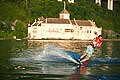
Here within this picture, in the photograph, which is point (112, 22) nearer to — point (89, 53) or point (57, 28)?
point (57, 28)

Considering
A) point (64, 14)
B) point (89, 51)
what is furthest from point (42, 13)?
point (89, 51)

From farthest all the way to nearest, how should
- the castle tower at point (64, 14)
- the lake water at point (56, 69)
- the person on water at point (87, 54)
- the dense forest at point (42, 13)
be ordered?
the castle tower at point (64, 14)
the dense forest at point (42, 13)
the person on water at point (87, 54)
the lake water at point (56, 69)

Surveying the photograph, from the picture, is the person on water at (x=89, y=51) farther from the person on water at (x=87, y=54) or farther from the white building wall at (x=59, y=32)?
the white building wall at (x=59, y=32)

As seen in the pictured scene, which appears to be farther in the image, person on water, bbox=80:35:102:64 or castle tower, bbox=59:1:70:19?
Answer: castle tower, bbox=59:1:70:19

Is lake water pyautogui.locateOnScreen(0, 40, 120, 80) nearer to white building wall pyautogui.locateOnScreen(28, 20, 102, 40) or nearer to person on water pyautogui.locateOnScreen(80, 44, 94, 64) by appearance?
person on water pyautogui.locateOnScreen(80, 44, 94, 64)

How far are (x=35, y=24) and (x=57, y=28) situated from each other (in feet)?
27.2

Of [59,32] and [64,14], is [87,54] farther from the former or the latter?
[64,14]

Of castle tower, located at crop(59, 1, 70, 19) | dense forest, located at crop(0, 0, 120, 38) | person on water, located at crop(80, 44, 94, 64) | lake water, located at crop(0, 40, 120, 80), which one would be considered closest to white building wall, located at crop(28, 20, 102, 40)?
dense forest, located at crop(0, 0, 120, 38)

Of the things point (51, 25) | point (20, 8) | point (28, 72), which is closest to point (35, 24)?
point (51, 25)

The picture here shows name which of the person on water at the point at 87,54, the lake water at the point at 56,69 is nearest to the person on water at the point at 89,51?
the person on water at the point at 87,54

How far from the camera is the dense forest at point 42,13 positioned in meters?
154

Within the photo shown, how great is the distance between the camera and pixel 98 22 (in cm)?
16550

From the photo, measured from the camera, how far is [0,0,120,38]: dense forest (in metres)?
154

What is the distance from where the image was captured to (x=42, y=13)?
16062 cm
